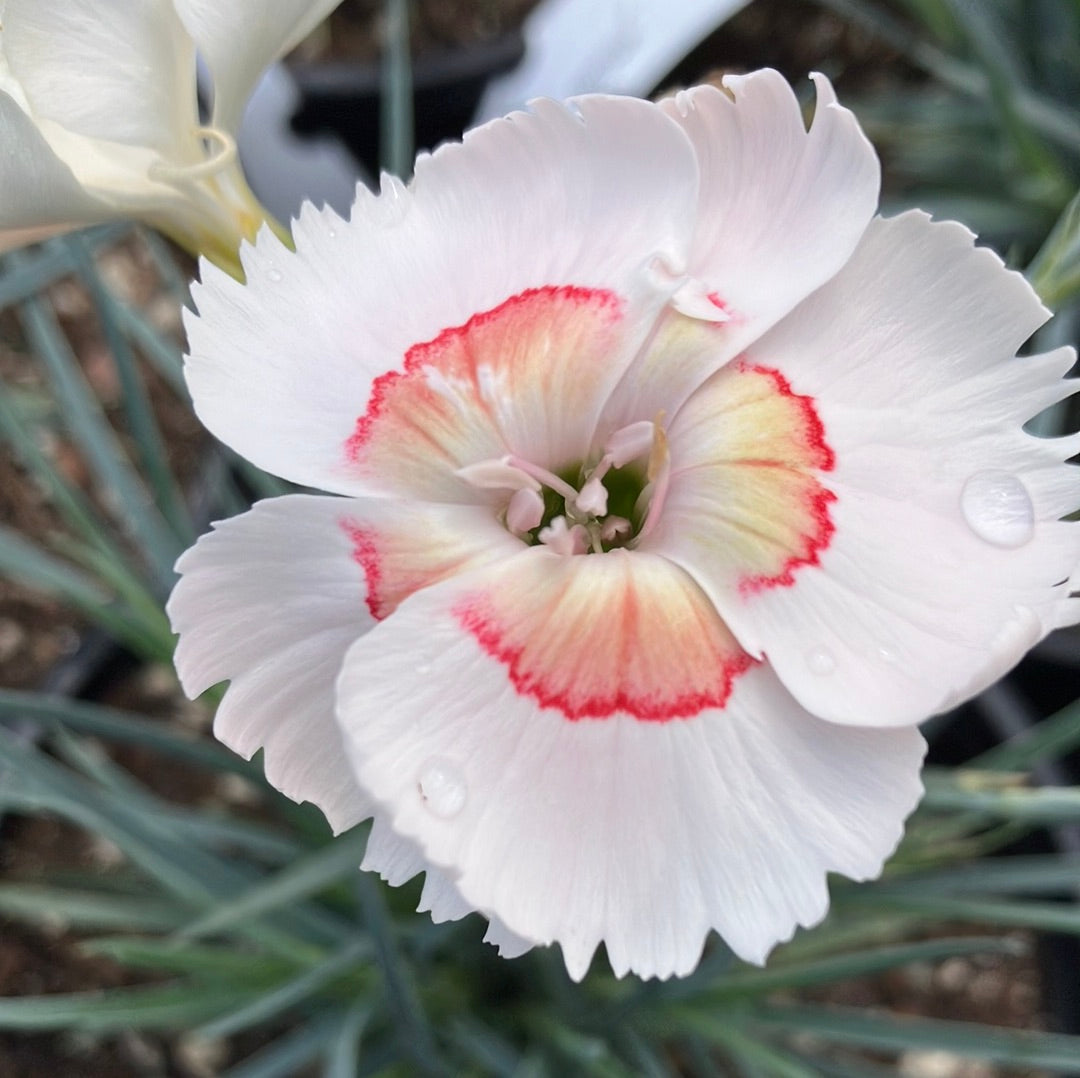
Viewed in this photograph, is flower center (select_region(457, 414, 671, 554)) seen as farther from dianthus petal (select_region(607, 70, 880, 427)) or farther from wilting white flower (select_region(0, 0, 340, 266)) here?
wilting white flower (select_region(0, 0, 340, 266))

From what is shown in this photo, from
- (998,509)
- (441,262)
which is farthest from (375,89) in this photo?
(998,509)

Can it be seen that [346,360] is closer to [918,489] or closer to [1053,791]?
[918,489]

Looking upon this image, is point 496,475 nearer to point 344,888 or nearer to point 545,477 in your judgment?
point 545,477

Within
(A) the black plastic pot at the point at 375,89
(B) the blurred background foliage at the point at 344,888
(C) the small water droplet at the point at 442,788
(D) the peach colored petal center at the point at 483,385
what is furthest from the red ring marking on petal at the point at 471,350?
(A) the black plastic pot at the point at 375,89

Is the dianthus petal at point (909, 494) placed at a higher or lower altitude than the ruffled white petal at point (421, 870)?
higher

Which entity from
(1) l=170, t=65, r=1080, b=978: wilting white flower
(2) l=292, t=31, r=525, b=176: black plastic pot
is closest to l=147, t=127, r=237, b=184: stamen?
(1) l=170, t=65, r=1080, b=978: wilting white flower

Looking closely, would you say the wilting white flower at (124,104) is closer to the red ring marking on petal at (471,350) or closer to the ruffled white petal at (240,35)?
the ruffled white petal at (240,35)

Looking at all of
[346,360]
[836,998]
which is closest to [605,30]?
[346,360]
